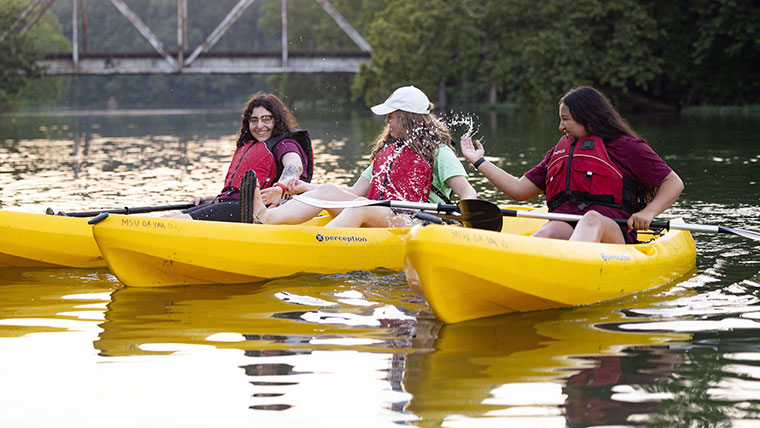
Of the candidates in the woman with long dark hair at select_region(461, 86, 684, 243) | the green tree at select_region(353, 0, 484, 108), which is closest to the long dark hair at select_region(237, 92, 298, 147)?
the woman with long dark hair at select_region(461, 86, 684, 243)

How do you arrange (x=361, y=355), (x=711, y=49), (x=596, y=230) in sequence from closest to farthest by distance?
(x=361, y=355), (x=596, y=230), (x=711, y=49)

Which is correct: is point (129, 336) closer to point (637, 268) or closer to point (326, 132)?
point (637, 268)

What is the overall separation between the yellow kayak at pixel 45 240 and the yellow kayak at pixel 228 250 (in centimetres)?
77

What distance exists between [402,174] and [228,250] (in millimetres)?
1110

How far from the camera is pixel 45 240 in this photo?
20.3 feet

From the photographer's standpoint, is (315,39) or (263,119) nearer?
(263,119)

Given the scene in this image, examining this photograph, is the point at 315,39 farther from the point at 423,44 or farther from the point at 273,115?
the point at 273,115

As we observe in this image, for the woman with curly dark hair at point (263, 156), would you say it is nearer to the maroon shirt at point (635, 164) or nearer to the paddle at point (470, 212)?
the paddle at point (470, 212)

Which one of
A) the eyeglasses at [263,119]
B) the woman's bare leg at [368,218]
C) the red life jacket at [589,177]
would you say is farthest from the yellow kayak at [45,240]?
the red life jacket at [589,177]

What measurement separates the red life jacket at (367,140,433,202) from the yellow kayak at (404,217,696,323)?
3.98 ft

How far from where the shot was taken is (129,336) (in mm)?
4484

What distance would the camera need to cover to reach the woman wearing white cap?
571 cm

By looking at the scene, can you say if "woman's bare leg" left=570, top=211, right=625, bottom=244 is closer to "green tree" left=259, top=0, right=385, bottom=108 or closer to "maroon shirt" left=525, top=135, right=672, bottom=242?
"maroon shirt" left=525, top=135, right=672, bottom=242

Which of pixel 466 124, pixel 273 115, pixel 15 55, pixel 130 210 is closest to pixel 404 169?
pixel 273 115
